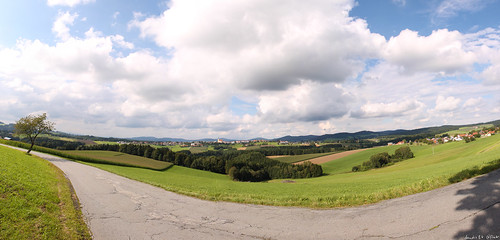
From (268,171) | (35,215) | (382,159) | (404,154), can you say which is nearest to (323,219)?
(35,215)

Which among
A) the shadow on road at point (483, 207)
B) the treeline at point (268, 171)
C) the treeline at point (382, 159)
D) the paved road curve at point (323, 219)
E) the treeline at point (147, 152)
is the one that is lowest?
the treeline at point (268, 171)

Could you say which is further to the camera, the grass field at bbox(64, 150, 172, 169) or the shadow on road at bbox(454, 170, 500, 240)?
the grass field at bbox(64, 150, 172, 169)

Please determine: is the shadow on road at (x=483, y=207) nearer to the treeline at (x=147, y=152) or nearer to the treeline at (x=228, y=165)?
the treeline at (x=228, y=165)

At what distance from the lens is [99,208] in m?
11.6

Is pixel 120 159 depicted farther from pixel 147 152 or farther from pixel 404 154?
pixel 404 154

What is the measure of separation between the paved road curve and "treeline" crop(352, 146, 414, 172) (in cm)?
7308

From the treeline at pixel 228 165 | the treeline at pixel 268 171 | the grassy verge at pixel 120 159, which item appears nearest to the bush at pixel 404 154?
the treeline at pixel 268 171

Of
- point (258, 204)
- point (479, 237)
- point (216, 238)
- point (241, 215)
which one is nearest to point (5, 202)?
point (216, 238)

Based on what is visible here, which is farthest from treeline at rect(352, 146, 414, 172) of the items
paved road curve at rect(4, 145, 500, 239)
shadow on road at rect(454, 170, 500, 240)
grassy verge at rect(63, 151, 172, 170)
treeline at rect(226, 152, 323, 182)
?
paved road curve at rect(4, 145, 500, 239)

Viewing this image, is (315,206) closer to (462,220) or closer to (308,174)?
(462,220)

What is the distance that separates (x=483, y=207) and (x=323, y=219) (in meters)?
5.66

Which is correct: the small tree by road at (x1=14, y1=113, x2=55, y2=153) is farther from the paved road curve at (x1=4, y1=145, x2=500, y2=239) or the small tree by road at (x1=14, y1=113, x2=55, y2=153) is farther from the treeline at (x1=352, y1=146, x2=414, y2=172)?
the treeline at (x1=352, y1=146, x2=414, y2=172)

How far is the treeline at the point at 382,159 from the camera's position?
7767 centimetres

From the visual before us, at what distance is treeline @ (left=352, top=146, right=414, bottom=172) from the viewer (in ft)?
255
